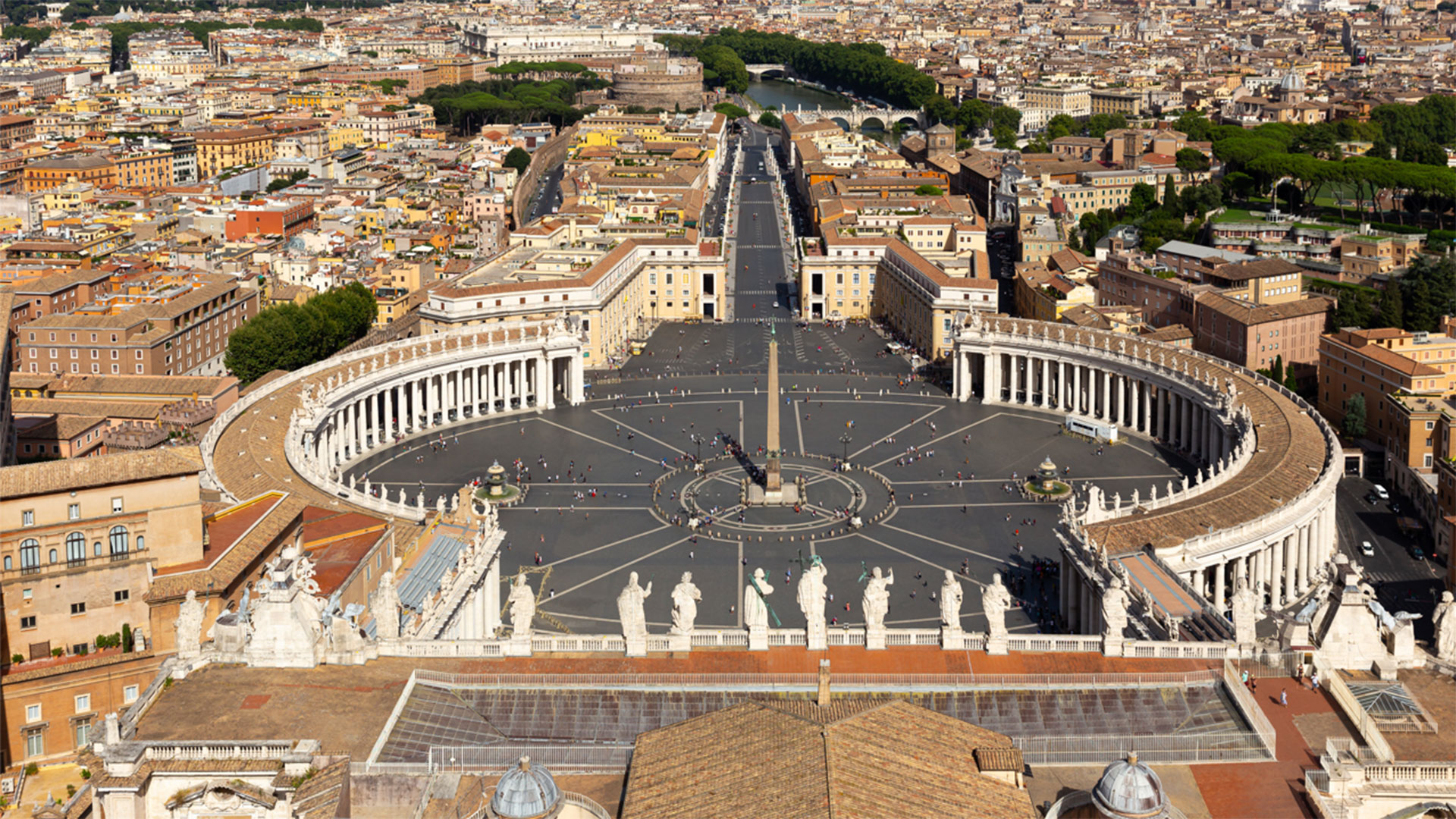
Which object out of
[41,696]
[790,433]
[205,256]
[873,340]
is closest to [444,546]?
[41,696]

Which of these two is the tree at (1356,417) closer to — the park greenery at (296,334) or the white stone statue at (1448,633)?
the white stone statue at (1448,633)

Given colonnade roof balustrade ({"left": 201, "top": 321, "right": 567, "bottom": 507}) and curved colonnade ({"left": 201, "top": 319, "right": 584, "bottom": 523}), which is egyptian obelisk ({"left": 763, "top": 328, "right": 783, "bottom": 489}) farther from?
colonnade roof balustrade ({"left": 201, "top": 321, "right": 567, "bottom": 507})

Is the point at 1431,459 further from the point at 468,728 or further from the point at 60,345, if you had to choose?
the point at 60,345

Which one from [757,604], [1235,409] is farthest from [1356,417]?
[757,604]

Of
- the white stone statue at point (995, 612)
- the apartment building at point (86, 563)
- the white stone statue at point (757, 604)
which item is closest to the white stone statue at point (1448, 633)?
the white stone statue at point (995, 612)

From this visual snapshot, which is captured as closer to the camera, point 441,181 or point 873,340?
point 873,340

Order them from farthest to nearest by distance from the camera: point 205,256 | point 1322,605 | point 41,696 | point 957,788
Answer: point 205,256
point 41,696
point 1322,605
point 957,788
